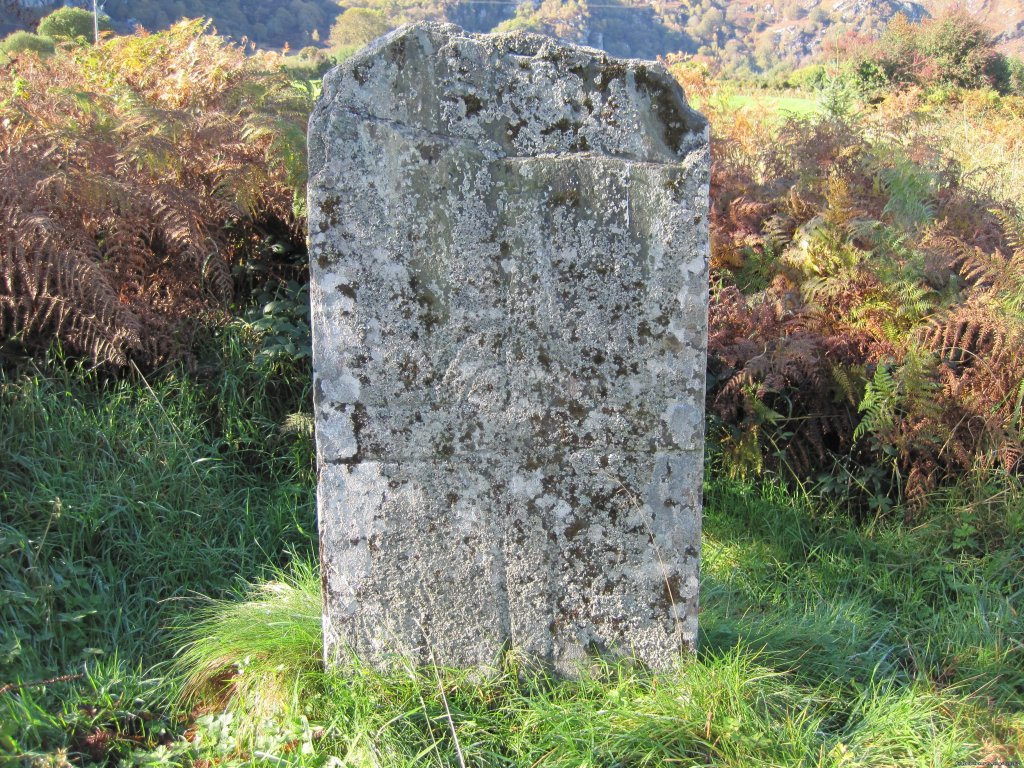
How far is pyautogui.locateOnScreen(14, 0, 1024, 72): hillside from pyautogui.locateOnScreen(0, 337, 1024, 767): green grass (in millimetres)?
11516

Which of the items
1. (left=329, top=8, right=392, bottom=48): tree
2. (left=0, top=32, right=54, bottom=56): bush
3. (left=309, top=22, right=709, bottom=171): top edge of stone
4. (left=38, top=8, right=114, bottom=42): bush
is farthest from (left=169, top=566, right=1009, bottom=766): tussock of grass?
(left=329, top=8, right=392, bottom=48): tree

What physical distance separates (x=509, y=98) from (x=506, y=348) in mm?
629

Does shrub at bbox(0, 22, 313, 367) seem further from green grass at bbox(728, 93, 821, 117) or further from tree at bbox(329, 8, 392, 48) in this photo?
tree at bbox(329, 8, 392, 48)

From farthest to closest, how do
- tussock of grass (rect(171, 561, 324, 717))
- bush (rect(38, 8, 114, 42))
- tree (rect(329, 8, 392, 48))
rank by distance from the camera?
1. tree (rect(329, 8, 392, 48))
2. bush (rect(38, 8, 114, 42))
3. tussock of grass (rect(171, 561, 324, 717))

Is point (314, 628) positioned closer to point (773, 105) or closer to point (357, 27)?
point (773, 105)

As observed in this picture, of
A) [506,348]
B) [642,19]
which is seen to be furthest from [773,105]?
[642,19]

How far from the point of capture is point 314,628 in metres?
2.49

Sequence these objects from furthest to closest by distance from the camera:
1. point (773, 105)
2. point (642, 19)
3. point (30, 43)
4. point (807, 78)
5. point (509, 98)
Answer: point (642, 19) → point (807, 78) → point (773, 105) → point (30, 43) → point (509, 98)

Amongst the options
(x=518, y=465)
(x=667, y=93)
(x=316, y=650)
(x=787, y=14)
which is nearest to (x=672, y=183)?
(x=667, y=93)

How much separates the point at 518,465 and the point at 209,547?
1.62m

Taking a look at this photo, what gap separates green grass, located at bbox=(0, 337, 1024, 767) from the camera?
2141mm

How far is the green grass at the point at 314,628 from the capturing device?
2.14 meters

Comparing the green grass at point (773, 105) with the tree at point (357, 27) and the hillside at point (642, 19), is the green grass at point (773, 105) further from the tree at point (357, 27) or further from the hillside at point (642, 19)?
the tree at point (357, 27)

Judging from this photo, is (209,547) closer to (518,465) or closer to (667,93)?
(518,465)
